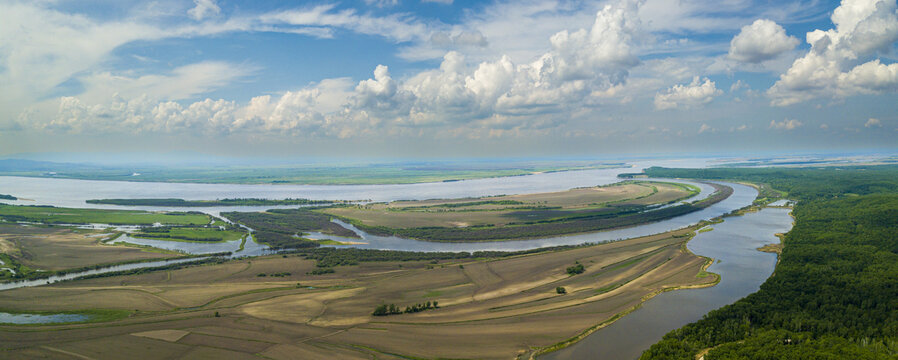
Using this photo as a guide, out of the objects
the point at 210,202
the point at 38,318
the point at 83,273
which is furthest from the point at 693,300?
the point at 210,202

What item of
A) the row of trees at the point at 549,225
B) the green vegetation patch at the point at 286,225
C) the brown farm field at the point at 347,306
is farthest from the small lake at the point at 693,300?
the green vegetation patch at the point at 286,225

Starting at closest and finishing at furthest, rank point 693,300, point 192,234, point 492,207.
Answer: point 693,300, point 192,234, point 492,207

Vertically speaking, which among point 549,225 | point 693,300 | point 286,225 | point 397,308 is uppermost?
point 286,225

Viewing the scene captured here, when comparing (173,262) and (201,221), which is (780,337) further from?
(201,221)

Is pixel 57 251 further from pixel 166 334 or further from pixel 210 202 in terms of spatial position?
pixel 210 202

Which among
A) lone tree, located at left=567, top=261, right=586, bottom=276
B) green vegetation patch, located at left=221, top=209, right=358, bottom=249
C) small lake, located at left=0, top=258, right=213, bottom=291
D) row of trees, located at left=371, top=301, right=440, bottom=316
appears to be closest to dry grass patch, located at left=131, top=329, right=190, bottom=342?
row of trees, located at left=371, top=301, right=440, bottom=316

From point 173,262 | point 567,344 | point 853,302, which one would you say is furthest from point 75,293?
point 853,302

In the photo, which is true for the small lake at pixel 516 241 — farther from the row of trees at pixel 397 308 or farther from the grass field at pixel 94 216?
the grass field at pixel 94 216
